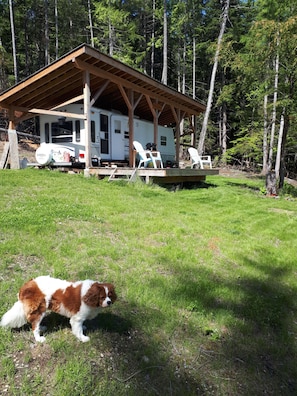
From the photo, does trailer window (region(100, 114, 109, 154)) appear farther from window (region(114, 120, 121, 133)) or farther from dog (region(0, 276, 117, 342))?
dog (region(0, 276, 117, 342))

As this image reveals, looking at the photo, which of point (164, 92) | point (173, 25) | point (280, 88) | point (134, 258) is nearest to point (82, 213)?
point (134, 258)

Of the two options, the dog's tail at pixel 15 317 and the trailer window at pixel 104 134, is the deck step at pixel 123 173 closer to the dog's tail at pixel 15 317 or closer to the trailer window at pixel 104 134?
the trailer window at pixel 104 134

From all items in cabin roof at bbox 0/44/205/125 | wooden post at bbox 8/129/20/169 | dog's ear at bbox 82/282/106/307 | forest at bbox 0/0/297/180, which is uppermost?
forest at bbox 0/0/297/180

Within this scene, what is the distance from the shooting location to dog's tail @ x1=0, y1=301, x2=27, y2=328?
2.27 meters

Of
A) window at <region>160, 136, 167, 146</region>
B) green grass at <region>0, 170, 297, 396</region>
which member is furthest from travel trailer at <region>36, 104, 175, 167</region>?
green grass at <region>0, 170, 297, 396</region>

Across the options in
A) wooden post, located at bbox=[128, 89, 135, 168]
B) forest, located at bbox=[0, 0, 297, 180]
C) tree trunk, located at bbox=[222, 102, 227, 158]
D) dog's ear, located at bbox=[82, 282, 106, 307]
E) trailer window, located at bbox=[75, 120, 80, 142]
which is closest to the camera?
dog's ear, located at bbox=[82, 282, 106, 307]

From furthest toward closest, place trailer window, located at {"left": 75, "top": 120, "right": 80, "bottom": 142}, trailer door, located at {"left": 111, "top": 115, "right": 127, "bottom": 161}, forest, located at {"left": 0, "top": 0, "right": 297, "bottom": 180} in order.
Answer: forest, located at {"left": 0, "top": 0, "right": 297, "bottom": 180}
trailer door, located at {"left": 111, "top": 115, "right": 127, "bottom": 161}
trailer window, located at {"left": 75, "top": 120, "right": 80, "bottom": 142}

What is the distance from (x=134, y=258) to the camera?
3.74 meters

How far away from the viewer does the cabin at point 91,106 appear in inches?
347

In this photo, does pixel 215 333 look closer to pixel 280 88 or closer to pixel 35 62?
pixel 280 88

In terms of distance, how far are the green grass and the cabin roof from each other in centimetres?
451

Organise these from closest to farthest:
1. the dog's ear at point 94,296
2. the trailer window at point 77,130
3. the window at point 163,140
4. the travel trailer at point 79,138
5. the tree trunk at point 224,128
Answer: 1. the dog's ear at point 94,296
2. the travel trailer at point 79,138
3. the trailer window at point 77,130
4. the window at point 163,140
5. the tree trunk at point 224,128

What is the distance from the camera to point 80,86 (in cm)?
1060

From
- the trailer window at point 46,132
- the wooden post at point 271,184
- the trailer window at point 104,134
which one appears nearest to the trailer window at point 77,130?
the trailer window at point 104,134
